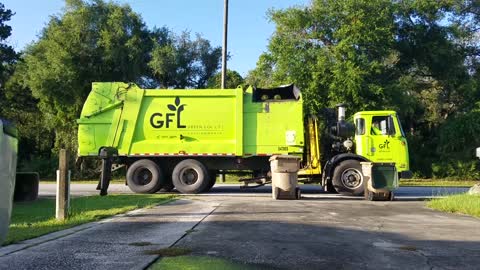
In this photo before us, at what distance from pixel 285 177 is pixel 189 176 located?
4008mm

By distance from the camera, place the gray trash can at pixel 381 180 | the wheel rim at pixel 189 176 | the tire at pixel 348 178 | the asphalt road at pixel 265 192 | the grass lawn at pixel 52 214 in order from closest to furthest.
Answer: the grass lawn at pixel 52 214
the gray trash can at pixel 381 180
the tire at pixel 348 178
the asphalt road at pixel 265 192
the wheel rim at pixel 189 176

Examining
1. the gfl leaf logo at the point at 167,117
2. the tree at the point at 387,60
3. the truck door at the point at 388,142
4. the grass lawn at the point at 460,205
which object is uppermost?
the tree at the point at 387,60

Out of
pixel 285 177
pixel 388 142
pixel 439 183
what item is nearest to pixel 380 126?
pixel 388 142

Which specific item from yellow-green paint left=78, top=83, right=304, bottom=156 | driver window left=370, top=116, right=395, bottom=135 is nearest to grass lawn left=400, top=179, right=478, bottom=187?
driver window left=370, top=116, right=395, bottom=135

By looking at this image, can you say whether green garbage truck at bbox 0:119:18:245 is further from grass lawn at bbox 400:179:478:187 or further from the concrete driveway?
grass lawn at bbox 400:179:478:187

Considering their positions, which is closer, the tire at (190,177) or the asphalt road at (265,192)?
the asphalt road at (265,192)

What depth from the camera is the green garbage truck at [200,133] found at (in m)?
18.2

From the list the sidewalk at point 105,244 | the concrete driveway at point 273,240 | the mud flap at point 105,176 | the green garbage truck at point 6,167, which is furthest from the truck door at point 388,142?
the green garbage truck at point 6,167

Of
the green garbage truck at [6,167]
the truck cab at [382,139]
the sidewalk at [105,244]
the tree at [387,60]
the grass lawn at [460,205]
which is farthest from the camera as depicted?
the tree at [387,60]

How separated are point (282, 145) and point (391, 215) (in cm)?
655

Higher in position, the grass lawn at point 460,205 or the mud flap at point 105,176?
the mud flap at point 105,176

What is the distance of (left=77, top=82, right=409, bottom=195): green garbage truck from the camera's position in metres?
18.2

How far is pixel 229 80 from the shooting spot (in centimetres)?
4156

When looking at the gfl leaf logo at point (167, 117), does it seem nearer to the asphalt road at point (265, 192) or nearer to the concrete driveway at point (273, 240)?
the asphalt road at point (265, 192)
